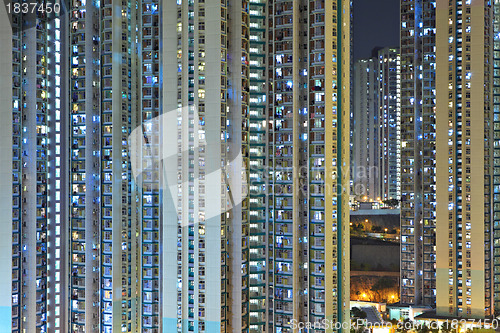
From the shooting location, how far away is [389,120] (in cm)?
5316

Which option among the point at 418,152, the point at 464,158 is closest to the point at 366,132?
the point at 418,152

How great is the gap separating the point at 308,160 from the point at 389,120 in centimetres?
3557

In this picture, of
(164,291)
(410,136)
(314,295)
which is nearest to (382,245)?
(410,136)

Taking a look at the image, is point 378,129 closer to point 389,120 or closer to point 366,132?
point 366,132

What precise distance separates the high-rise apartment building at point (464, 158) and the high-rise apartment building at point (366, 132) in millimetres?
24256

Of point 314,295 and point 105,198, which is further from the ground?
point 105,198

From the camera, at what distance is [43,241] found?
2188 centimetres

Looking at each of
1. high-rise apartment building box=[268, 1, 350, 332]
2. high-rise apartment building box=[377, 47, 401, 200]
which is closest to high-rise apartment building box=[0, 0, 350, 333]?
high-rise apartment building box=[268, 1, 350, 332]

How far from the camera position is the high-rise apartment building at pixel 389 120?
2077 inches

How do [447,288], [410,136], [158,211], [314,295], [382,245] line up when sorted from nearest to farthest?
1. [314,295]
2. [158,211]
3. [447,288]
4. [410,136]
5. [382,245]

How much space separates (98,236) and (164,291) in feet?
13.9

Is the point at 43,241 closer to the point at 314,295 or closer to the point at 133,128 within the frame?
the point at 133,128

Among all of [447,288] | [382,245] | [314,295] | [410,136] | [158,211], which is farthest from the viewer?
[382,245]

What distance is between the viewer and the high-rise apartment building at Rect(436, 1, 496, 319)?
27500 millimetres
